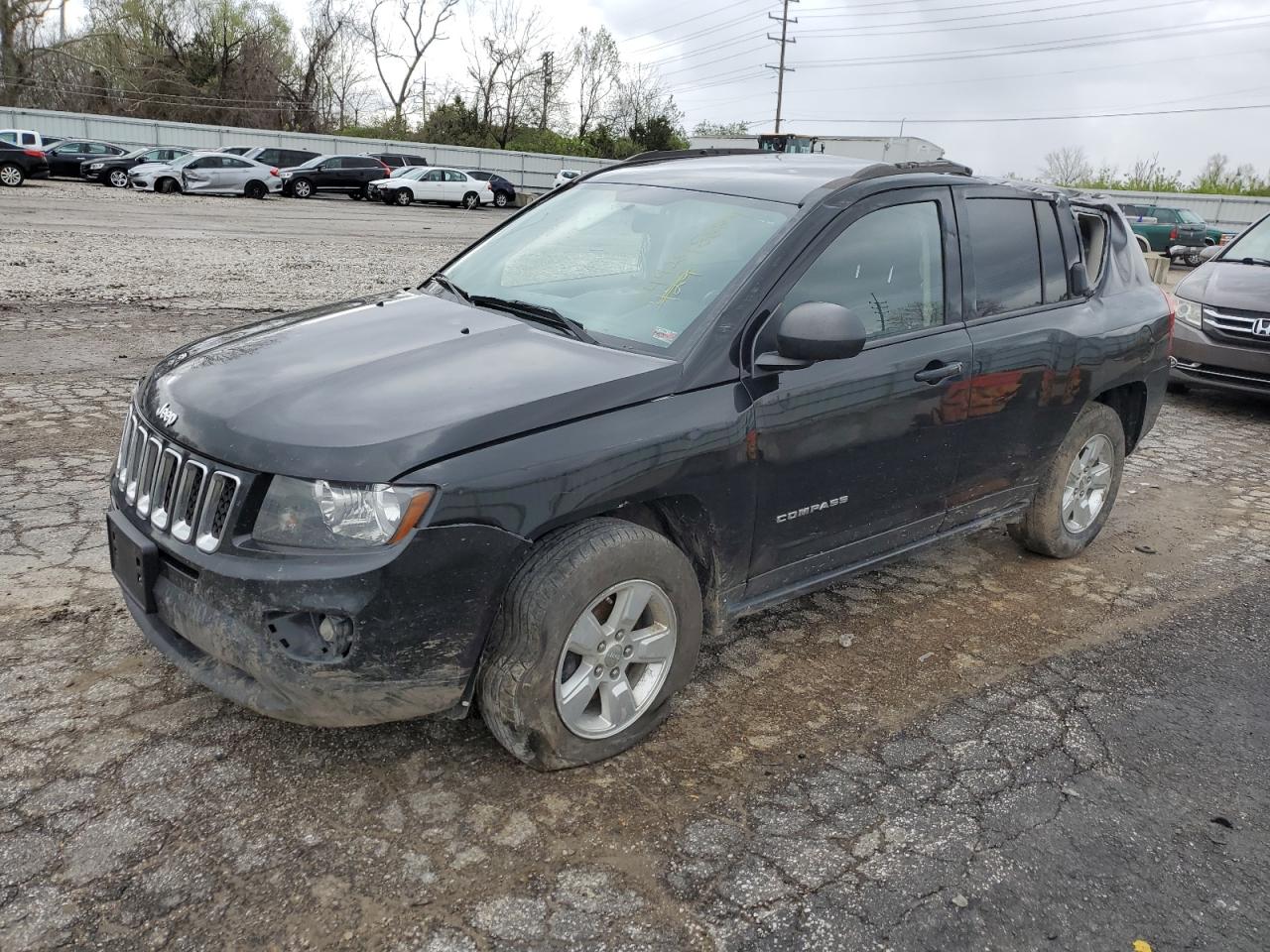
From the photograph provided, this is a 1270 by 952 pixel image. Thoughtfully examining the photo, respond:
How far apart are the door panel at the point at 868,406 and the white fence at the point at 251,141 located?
135ft

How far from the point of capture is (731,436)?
3275 mm

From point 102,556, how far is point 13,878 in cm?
214

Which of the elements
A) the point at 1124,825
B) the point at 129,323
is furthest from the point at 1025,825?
the point at 129,323

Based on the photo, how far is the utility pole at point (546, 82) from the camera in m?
64.6

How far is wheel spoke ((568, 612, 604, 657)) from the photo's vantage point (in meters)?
2.98

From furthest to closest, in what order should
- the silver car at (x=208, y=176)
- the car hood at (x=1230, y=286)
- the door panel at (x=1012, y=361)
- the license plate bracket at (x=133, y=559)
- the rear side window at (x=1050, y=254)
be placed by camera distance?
the silver car at (x=208, y=176)
the car hood at (x=1230, y=286)
the rear side window at (x=1050, y=254)
the door panel at (x=1012, y=361)
the license plate bracket at (x=133, y=559)

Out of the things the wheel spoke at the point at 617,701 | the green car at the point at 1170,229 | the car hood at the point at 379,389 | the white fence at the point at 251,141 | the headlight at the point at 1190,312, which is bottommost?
the wheel spoke at the point at 617,701

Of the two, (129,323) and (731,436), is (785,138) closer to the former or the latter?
(129,323)

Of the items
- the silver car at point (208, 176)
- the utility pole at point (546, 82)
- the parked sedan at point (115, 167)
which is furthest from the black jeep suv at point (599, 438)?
the utility pole at point (546, 82)

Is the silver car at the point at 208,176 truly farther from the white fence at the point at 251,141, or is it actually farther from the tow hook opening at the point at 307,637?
the tow hook opening at the point at 307,637

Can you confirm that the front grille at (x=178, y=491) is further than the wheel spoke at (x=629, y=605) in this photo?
No

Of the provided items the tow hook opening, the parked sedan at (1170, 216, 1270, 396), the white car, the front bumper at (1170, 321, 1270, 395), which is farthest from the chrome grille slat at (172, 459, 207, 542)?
the white car

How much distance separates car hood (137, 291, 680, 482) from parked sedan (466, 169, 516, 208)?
34831 mm

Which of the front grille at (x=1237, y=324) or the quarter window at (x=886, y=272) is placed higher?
the quarter window at (x=886, y=272)
